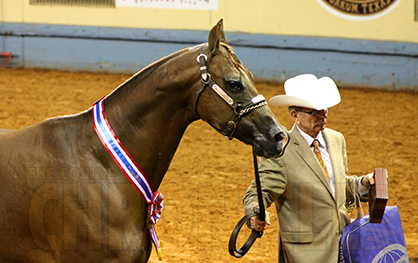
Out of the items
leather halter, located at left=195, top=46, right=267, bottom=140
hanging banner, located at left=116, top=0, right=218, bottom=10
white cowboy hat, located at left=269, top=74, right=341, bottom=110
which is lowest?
hanging banner, located at left=116, top=0, right=218, bottom=10

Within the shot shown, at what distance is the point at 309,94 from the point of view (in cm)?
390

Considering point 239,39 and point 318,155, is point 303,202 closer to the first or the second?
point 318,155

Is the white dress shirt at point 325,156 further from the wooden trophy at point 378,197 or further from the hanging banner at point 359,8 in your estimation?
the hanging banner at point 359,8

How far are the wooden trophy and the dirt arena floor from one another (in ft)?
A: 6.54

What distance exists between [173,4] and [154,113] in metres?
8.64

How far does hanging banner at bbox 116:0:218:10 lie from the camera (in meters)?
11.7

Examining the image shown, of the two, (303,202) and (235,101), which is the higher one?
(235,101)

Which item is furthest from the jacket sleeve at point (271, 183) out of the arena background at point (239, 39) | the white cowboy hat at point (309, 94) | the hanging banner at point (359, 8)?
the hanging banner at point (359, 8)

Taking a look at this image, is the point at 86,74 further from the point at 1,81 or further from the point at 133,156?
the point at 133,156

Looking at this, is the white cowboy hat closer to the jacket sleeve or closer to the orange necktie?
the orange necktie

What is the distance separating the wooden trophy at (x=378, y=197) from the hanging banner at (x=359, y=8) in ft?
27.9

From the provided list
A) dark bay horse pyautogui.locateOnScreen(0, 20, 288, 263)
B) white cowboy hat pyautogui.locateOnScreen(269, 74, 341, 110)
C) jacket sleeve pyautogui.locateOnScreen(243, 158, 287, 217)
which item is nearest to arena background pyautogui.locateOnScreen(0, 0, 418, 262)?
white cowboy hat pyautogui.locateOnScreen(269, 74, 341, 110)

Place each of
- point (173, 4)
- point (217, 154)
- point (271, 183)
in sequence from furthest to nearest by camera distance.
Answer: point (173, 4), point (217, 154), point (271, 183)

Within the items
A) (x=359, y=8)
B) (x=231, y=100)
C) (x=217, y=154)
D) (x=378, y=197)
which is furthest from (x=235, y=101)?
(x=359, y=8)
